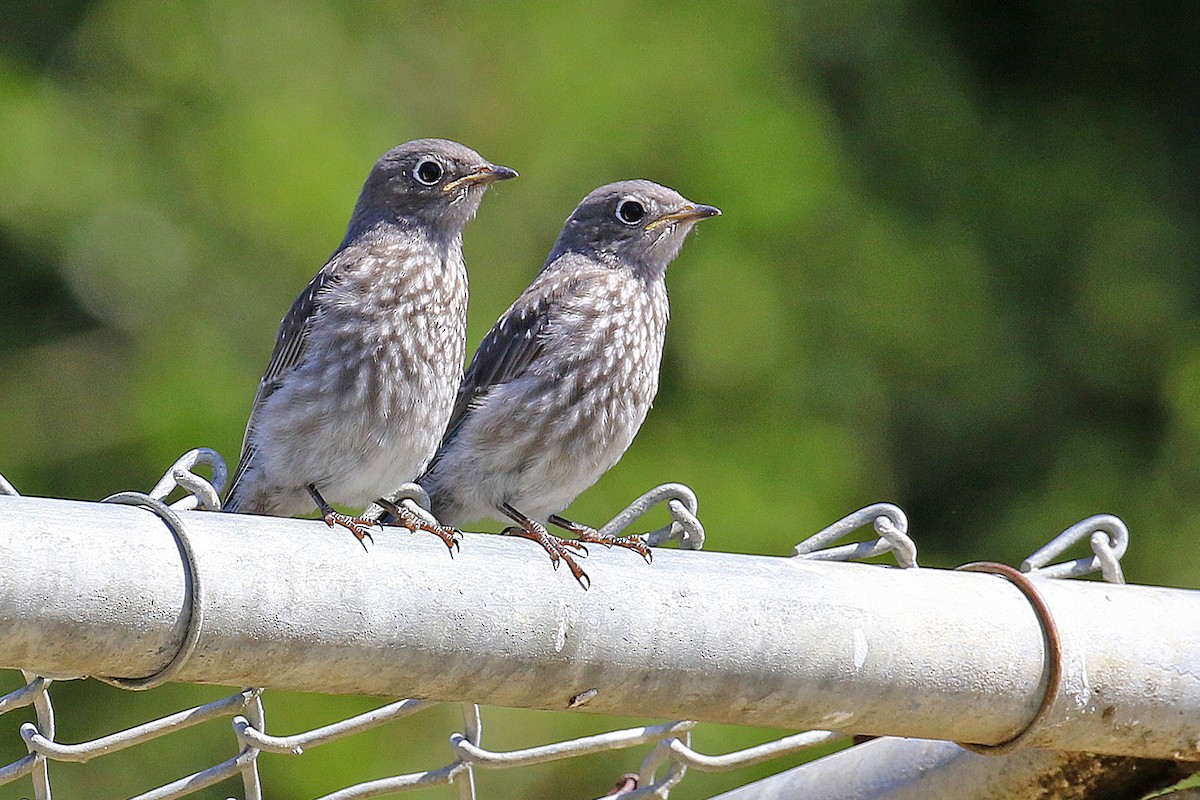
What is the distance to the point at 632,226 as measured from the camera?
13.7ft

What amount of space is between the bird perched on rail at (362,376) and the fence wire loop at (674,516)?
27.2 inches

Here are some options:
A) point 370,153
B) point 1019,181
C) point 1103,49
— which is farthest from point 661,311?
point 1103,49

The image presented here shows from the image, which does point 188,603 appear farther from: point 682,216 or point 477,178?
point 682,216

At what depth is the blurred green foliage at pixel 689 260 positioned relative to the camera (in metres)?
5.18

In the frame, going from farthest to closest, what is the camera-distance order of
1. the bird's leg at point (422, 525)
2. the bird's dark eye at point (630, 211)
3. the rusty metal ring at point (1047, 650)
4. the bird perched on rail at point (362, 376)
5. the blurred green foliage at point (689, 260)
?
the blurred green foliage at point (689, 260), the bird's dark eye at point (630, 211), the bird perched on rail at point (362, 376), the rusty metal ring at point (1047, 650), the bird's leg at point (422, 525)

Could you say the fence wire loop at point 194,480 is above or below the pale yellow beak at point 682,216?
below

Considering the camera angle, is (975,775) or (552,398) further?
(552,398)

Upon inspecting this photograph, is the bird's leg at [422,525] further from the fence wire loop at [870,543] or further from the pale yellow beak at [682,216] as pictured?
the pale yellow beak at [682,216]

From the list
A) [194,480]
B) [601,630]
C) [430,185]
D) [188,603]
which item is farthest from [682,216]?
[188,603]

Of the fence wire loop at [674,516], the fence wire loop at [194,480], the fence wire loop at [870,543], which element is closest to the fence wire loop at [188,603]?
the fence wire loop at [194,480]

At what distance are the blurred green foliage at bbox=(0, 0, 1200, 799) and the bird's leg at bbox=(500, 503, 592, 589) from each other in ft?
4.41

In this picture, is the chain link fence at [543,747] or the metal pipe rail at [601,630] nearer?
the metal pipe rail at [601,630]

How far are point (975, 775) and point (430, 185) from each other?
5.81 ft

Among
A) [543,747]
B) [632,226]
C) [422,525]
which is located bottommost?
[543,747]
